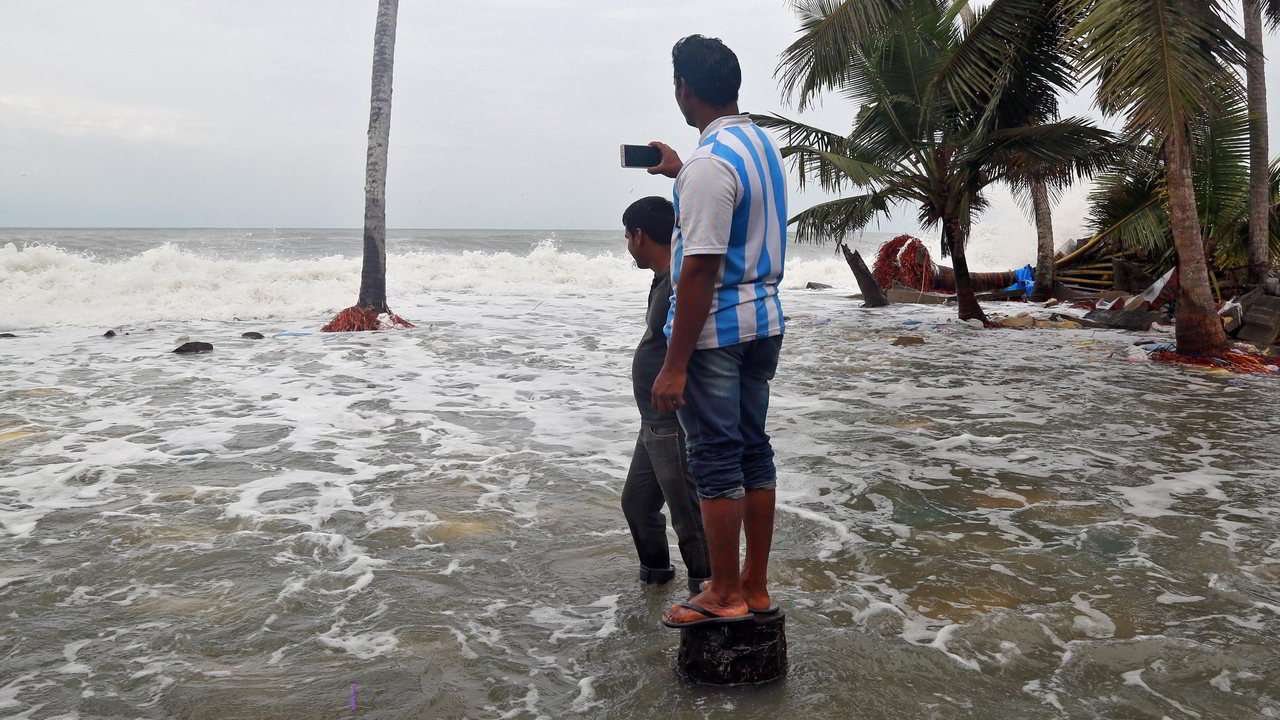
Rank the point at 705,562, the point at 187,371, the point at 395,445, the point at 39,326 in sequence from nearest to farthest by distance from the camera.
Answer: the point at 705,562, the point at 395,445, the point at 187,371, the point at 39,326

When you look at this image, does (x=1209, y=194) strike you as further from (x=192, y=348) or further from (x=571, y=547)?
(x=192, y=348)

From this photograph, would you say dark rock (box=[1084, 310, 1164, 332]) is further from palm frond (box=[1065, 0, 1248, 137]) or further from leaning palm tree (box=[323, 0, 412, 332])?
leaning palm tree (box=[323, 0, 412, 332])

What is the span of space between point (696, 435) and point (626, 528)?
5.55ft

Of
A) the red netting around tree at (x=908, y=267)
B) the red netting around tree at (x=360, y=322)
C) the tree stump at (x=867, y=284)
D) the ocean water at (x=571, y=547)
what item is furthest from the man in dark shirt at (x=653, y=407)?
the red netting around tree at (x=908, y=267)

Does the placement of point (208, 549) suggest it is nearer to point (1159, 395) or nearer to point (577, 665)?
point (577, 665)

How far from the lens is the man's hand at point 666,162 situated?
3246 mm

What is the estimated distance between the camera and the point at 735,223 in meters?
2.71

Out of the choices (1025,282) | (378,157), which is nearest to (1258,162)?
(1025,282)

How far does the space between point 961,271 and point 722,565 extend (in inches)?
561

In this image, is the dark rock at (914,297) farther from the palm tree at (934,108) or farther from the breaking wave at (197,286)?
the breaking wave at (197,286)

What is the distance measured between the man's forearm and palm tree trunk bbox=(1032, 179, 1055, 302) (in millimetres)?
17995

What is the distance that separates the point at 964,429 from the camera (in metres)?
6.73

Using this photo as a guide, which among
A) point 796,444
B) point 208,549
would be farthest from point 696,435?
point 796,444

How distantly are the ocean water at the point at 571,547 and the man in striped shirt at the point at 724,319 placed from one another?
1.50ft
